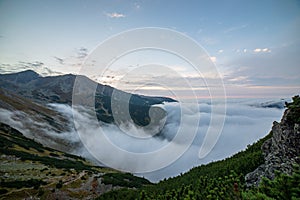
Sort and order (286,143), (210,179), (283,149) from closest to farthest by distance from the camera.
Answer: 1. (210,179)
2. (286,143)
3. (283,149)

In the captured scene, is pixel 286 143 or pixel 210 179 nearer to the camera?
pixel 210 179

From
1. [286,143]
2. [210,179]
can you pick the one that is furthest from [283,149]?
[210,179]

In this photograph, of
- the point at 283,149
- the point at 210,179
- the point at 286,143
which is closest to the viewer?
the point at 210,179

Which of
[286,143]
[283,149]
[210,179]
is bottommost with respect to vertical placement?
[210,179]

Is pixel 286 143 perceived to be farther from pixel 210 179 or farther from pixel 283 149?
pixel 210 179

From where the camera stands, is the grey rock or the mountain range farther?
the grey rock

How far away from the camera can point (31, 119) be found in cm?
14738

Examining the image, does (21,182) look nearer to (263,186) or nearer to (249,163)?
(249,163)

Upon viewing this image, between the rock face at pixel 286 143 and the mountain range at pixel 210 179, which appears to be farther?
the rock face at pixel 286 143

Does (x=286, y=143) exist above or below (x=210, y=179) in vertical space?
above

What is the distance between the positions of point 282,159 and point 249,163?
605 centimetres

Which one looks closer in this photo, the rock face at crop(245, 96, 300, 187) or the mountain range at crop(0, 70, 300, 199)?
the mountain range at crop(0, 70, 300, 199)

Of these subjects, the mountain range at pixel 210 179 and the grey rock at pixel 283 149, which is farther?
the grey rock at pixel 283 149

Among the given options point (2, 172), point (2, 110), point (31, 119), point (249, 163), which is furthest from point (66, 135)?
point (249, 163)
